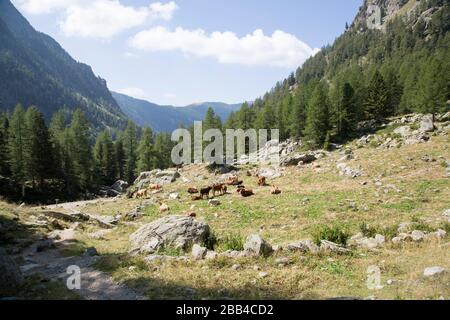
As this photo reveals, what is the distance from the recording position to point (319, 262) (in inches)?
526

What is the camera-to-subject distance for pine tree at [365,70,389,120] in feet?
236

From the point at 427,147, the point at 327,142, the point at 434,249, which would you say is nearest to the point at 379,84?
the point at 327,142

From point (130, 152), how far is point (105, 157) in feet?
27.3

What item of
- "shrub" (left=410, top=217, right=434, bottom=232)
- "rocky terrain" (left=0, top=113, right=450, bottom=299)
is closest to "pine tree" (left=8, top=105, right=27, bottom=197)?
"rocky terrain" (left=0, top=113, right=450, bottom=299)

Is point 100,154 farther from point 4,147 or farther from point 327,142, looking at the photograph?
point 327,142

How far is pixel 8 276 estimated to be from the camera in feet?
41.1

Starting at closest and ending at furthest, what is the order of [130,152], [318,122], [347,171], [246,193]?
[246,193] < [347,171] < [318,122] < [130,152]

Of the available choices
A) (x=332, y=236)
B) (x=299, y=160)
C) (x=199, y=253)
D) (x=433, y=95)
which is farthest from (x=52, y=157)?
(x=433, y=95)

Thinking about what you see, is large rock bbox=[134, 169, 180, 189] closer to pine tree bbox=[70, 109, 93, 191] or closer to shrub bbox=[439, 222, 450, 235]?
pine tree bbox=[70, 109, 93, 191]

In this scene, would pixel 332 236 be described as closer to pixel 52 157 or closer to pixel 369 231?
pixel 369 231

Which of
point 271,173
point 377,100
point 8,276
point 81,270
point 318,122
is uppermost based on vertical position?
point 377,100

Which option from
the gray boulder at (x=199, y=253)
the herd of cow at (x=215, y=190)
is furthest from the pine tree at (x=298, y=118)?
the gray boulder at (x=199, y=253)

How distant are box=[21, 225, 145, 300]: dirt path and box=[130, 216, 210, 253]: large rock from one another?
2382 mm

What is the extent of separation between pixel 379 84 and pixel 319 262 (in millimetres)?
69194
